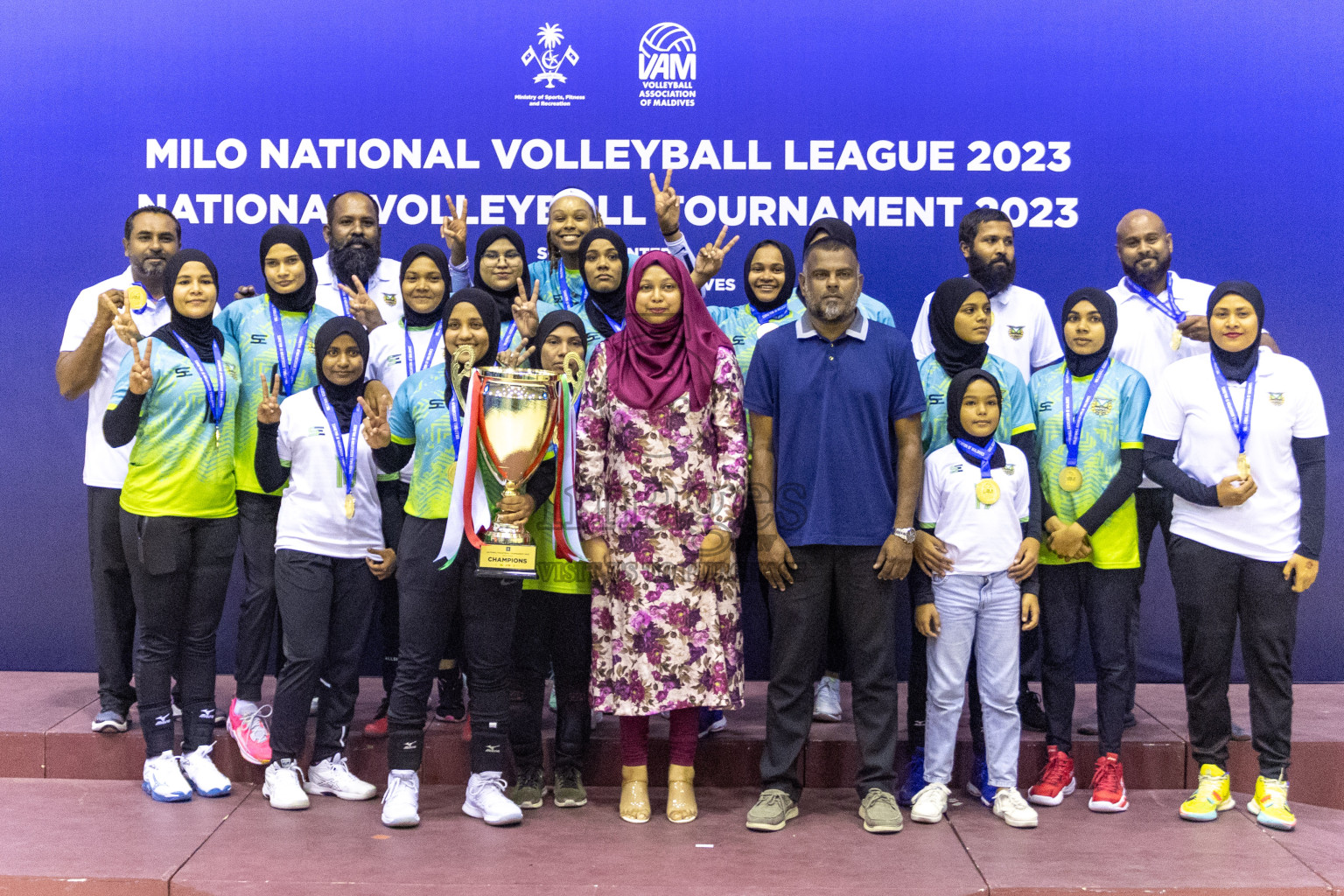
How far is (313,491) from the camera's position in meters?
3.79

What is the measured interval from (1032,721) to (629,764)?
147cm

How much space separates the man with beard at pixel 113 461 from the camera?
14.1 ft

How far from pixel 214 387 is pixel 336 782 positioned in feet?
4.32

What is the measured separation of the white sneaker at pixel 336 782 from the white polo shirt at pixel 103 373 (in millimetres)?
1283

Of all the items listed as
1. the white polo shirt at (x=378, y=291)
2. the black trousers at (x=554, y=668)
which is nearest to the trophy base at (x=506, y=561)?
the black trousers at (x=554, y=668)

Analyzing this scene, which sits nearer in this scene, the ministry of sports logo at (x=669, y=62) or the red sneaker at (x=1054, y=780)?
the red sneaker at (x=1054, y=780)

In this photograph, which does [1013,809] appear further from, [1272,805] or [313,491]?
[313,491]

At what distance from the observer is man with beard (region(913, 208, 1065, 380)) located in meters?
4.39

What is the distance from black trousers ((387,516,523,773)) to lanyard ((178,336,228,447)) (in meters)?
0.73

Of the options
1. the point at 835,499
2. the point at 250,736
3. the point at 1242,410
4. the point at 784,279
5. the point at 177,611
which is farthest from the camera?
the point at 784,279

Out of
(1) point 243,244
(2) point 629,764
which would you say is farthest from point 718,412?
(1) point 243,244

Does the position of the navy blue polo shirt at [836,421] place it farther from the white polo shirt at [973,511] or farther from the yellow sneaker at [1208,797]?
the yellow sneaker at [1208,797]

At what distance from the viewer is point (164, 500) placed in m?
3.81

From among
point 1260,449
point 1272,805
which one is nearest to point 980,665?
point 1272,805
